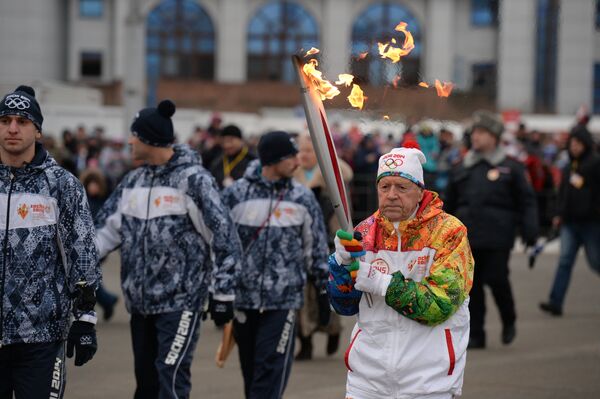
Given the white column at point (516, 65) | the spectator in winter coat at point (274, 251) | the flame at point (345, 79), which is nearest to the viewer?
the flame at point (345, 79)

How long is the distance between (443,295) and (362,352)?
435mm

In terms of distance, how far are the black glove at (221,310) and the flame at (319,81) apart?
1.80 metres

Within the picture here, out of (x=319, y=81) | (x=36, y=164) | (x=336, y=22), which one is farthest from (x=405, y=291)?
(x=336, y=22)

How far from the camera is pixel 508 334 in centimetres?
1127

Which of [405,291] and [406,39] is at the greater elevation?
[406,39]

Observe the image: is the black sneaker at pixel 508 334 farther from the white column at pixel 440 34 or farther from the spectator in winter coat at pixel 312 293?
the white column at pixel 440 34

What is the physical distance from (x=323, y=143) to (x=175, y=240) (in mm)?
2117

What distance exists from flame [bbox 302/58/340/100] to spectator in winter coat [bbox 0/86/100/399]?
4.22 feet

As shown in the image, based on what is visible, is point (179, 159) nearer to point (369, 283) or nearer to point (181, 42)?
point (369, 283)

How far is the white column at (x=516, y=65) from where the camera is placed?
50781mm

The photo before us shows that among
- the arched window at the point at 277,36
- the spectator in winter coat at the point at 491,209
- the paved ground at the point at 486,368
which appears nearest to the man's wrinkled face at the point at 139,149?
the paved ground at the point at 486,368

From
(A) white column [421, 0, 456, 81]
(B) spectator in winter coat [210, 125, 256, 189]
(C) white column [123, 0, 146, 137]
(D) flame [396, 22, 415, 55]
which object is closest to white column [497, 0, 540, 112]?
(A) white column [421, 0, 456, 81]

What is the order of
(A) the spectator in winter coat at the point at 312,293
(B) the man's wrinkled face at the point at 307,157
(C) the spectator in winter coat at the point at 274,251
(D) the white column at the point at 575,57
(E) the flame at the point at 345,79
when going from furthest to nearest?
1. (D) the white column at the point at 575,57
2. (B) the man's wrinkled face at the point at 307,157
3. (A) the spectator in winter coat at the point at 312,293
4. (C) the spectator in winter coat at the point at 274,251
5. (E) the flame at the point at 345,79

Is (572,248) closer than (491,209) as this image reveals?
No
